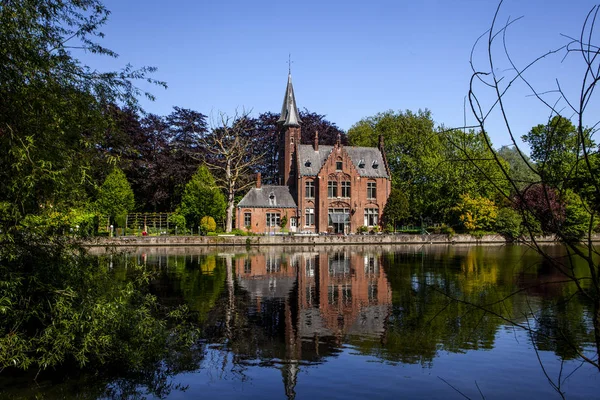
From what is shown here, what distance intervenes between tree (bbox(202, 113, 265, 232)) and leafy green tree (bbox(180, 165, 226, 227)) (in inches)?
42.5

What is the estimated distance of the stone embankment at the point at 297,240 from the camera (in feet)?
130

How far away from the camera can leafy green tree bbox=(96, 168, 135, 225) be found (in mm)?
44719

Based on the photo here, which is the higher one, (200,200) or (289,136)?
(289,136)

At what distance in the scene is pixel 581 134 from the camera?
2688 mm

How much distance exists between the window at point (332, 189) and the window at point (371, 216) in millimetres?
3630

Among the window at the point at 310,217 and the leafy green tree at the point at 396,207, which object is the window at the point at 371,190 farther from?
the window at the point at 310,217

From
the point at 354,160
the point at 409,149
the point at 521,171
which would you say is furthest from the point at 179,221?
the point at 521,171

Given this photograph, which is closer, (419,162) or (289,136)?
(289,136)

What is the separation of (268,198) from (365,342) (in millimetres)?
38252

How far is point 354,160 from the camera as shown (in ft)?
172

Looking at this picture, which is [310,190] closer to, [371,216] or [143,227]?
[371,216]

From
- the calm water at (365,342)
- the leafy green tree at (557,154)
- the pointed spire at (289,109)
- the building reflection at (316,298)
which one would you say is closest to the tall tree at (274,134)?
the pointed spire at (289,109)

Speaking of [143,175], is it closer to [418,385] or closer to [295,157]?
[295,157]

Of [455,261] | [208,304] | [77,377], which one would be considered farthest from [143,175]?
[77,377]
